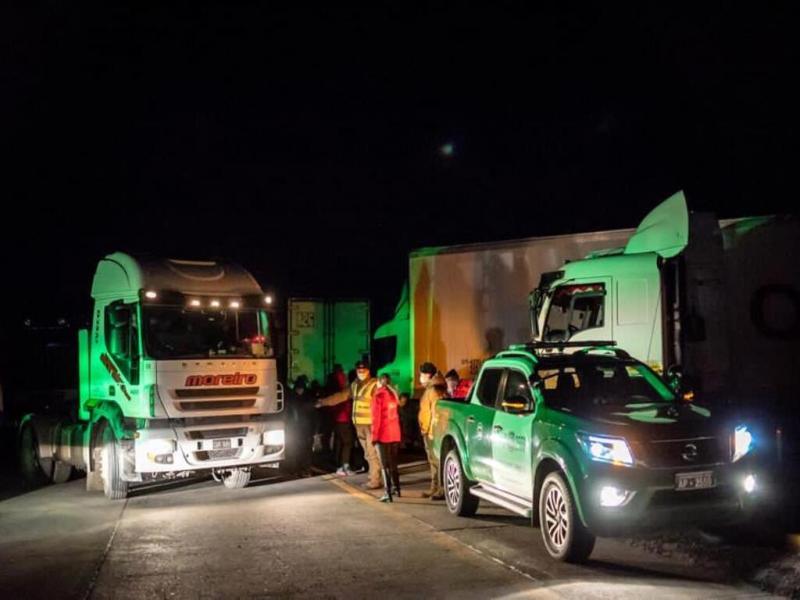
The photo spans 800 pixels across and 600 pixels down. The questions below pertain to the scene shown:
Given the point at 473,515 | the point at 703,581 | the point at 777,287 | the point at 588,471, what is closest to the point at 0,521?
the point at 473,515

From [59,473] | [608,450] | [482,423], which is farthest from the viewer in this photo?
[59,473]

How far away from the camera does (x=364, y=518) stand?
10008mm

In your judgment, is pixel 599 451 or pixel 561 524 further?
pixel 561 524

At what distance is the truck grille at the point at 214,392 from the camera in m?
11.5

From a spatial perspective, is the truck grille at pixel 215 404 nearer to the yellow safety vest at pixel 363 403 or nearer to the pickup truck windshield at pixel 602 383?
the yellow safety vest at pixel 363 403

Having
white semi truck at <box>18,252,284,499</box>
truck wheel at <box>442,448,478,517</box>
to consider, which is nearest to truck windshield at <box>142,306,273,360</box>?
white semi truck at <box>18,252,284,499</box>

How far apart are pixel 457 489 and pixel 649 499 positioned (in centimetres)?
330

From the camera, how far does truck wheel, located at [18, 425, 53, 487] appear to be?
1429cm

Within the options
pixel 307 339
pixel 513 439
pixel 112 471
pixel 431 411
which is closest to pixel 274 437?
pixel 112 471

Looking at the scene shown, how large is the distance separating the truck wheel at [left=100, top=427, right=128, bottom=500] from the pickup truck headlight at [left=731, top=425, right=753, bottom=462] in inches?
312

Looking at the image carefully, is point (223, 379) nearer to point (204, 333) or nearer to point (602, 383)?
point (204, 333)

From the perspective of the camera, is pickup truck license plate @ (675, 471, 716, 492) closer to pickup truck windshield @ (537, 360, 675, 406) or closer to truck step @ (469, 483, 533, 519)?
pickup truck windshield @ (537, 360, 675, 406)

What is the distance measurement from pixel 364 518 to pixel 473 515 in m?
1.28

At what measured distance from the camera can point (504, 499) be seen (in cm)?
886
